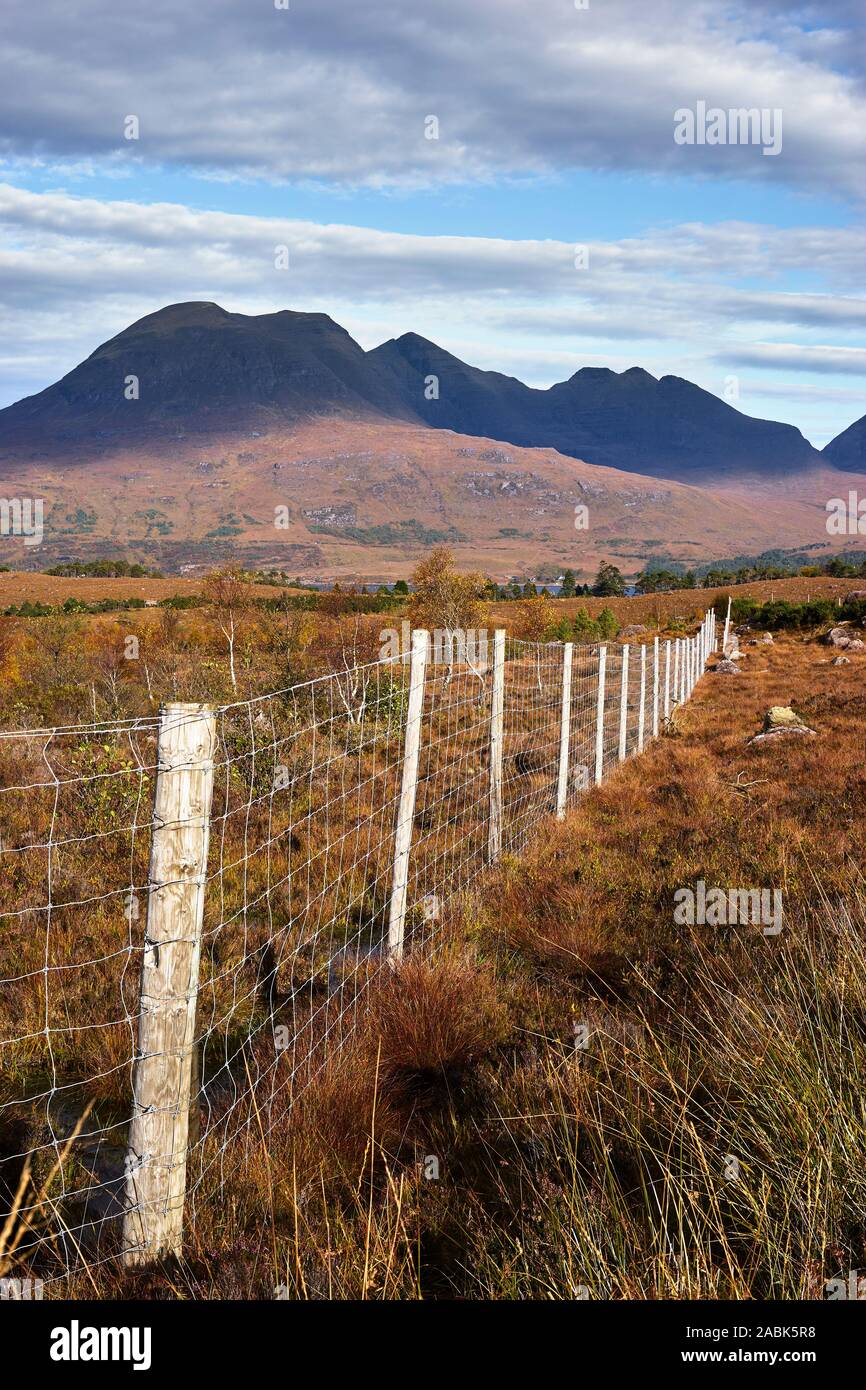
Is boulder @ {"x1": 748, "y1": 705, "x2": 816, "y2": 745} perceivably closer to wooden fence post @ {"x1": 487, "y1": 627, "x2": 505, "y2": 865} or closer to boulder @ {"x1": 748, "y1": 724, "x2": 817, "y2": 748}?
boulder @ {"x1": 748, "y1": 724, "x2": 817, "y2": 748}

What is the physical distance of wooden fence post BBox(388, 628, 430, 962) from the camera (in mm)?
5148

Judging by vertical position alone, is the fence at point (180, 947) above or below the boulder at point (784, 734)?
below

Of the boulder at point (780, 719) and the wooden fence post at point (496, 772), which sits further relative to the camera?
the boulder at point (780, 719)

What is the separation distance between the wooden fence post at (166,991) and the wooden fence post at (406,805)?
229 centimetres

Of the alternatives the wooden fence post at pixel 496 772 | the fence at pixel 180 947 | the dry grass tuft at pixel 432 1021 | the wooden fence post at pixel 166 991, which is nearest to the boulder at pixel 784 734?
the fence at pixel 180 947

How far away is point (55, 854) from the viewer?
7.53 metres

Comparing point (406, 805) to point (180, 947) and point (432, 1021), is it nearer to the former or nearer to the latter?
point (432, 1021)

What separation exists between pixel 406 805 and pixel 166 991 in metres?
2.64

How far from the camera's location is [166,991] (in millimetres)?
2734

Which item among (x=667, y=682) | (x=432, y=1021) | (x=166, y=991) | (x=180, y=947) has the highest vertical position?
(x=667, y=682)

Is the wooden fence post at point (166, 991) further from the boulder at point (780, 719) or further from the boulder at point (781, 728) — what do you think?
the boulder at point (780, 719)

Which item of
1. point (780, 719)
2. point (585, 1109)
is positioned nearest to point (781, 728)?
point (780, 719)

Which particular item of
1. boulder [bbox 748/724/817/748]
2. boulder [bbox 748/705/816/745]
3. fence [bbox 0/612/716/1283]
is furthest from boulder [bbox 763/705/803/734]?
fence [bbox 0/612/716/1283]

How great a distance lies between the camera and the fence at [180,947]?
274 cm
